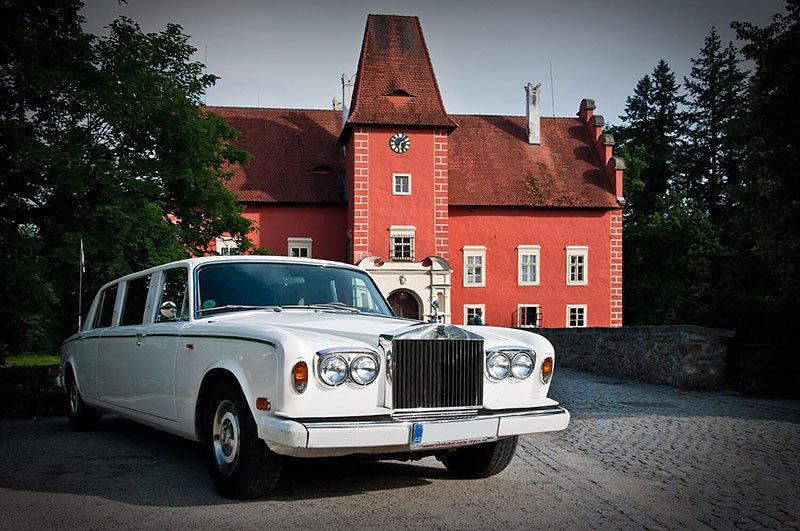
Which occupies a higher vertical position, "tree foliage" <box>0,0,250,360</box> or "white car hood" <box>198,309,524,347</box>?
"tree foliage" <box>0,0,250,360</box>

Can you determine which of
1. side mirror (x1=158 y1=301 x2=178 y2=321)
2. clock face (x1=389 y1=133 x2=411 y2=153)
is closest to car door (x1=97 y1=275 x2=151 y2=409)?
side mirror (x1=158 y1=301 x2=178 y2=321)

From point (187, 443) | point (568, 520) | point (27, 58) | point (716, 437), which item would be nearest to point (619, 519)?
point (568, 520)

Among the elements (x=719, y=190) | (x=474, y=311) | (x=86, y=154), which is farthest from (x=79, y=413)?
(x=719, y=190)

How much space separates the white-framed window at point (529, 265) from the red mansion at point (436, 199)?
0.17 feet

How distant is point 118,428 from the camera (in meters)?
10.1

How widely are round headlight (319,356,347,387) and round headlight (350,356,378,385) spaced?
62 mm

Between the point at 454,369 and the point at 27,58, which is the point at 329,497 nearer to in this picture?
the point at 454,369

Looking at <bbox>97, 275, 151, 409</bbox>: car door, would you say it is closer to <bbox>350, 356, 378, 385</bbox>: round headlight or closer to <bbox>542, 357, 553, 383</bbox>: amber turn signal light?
<bbox>350, 356, 378, 385</bbox>: round headlight

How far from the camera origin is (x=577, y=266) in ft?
145

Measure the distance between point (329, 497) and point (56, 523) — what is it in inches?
71.2

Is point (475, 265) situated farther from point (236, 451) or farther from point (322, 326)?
point (236, 451)

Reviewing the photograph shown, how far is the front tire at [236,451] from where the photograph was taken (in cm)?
564

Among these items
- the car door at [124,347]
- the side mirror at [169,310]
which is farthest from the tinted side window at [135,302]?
the side mirror at [169,310]

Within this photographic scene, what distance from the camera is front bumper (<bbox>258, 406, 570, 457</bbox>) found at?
524cm
